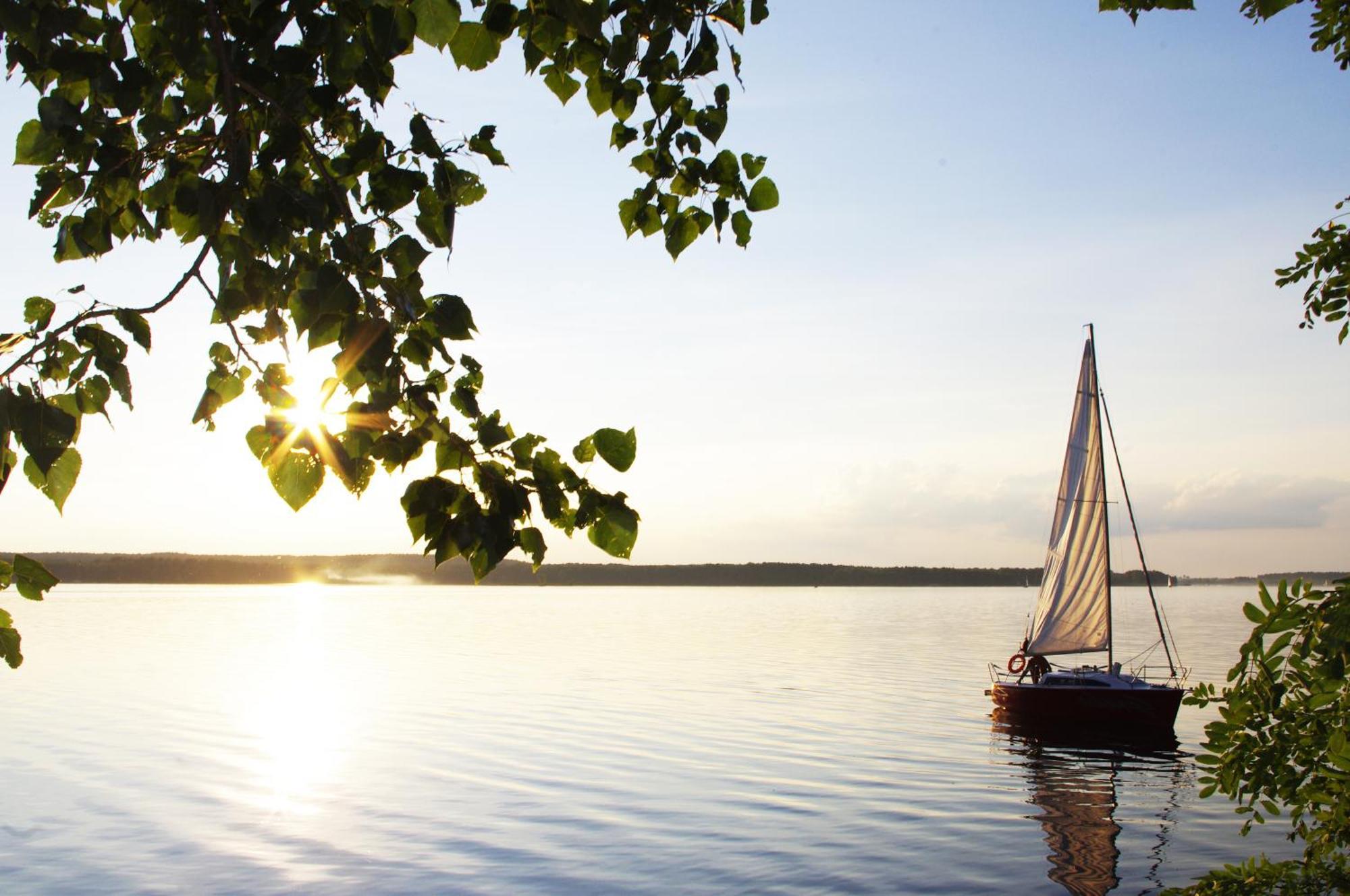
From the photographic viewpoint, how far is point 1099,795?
3644 centimetres

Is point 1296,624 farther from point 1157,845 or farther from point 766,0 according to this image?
point 1157,845

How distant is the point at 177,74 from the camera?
3805mm

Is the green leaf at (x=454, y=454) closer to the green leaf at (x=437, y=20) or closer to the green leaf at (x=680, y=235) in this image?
the green leaf at (x=437, y=20)

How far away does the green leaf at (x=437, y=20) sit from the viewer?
2.95 meters

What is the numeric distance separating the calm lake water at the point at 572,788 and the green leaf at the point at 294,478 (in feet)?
72.9

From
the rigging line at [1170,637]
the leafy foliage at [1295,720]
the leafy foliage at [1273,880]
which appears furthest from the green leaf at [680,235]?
the rigging line at [1170,637]

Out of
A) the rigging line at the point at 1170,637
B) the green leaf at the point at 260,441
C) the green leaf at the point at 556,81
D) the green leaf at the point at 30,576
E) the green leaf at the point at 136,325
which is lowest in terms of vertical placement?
the rigging line at the point at 1170,637

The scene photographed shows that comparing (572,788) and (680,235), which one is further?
(572,788)

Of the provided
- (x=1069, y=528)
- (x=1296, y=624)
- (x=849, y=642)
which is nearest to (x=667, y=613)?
(x=849, y=642)

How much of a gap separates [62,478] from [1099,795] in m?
38.5

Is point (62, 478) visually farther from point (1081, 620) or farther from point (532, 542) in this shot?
point (1081, 620)

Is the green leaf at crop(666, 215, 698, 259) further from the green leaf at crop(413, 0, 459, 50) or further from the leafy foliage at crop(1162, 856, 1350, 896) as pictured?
the leafy foliage at crop(1162, 856, 1350, 896)

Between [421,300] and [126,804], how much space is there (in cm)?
3414

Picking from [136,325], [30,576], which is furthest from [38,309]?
[30,576]
